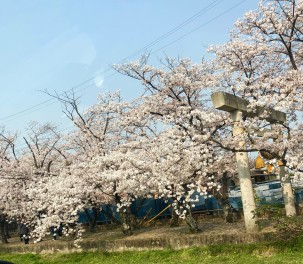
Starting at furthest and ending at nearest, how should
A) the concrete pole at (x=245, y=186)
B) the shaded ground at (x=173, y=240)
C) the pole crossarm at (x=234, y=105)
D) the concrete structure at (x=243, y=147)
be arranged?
the concrete pole at (x=245, y=186)
the concrete structure at (x=243, y=147)
the pole crossarm at (x=234, y=105)
the shaded ground at (x=173, y=240)

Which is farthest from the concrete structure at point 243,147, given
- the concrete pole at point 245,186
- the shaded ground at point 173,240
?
the shaded ground at point 173,240

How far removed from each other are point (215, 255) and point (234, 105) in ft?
17.9

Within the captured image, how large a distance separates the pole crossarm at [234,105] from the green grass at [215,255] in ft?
15.8

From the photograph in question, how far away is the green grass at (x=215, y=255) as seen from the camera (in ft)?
37.5

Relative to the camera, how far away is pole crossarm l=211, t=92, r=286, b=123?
13883 mm

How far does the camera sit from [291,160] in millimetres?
12648

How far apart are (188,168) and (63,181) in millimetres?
7341

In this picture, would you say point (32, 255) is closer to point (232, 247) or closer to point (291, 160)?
point (232, 247)

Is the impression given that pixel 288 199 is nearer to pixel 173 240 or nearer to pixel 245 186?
pixel 245 186

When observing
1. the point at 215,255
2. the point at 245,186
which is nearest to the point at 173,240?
the point at 215,255

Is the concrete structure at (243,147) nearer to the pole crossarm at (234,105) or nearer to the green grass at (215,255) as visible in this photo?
the pole crossarm at (234,105)

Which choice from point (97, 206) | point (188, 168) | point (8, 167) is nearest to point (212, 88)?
point (188, 168)

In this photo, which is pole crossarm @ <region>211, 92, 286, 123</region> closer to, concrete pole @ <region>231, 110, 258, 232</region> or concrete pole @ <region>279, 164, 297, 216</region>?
concrete pole @ <region>231, 110, 258, 232</region>

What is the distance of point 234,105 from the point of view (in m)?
14.3
